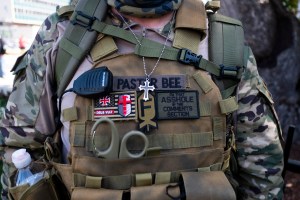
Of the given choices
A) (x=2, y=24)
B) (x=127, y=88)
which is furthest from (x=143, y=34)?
(x=2, y=24)

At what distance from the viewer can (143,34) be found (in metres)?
1.50

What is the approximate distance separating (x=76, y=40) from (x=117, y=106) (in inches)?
11.6

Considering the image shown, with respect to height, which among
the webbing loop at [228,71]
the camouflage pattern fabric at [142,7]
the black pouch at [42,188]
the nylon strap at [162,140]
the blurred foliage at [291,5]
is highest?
the blurred foliage at [291,5]

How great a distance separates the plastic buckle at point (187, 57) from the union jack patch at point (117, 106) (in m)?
0.22

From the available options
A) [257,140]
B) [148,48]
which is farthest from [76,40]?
[257,140]

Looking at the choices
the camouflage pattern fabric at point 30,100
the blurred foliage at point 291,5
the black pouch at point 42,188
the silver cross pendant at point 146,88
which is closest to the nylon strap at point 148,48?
the silver cross pendant at point 146,88

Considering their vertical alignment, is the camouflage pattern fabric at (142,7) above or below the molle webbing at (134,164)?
above

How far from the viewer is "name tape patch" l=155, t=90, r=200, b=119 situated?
56.2 inches

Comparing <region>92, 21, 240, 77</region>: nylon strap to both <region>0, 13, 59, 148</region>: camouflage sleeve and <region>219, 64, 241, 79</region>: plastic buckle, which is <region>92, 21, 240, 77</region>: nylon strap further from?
<region>0, 13, 59, 148</region>: camouflage sleeve

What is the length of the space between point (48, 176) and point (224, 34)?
877 millimetres

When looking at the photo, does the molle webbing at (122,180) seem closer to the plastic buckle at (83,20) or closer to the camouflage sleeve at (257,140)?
the camouflage sleeve at (257,140)

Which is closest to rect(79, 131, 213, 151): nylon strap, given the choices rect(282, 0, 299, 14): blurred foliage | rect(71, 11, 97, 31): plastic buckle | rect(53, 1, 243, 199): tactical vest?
rect(53, 1, 243, 199): tactical vest

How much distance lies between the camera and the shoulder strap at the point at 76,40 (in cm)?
146

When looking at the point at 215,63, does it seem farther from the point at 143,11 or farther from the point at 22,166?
the point at 22,166
